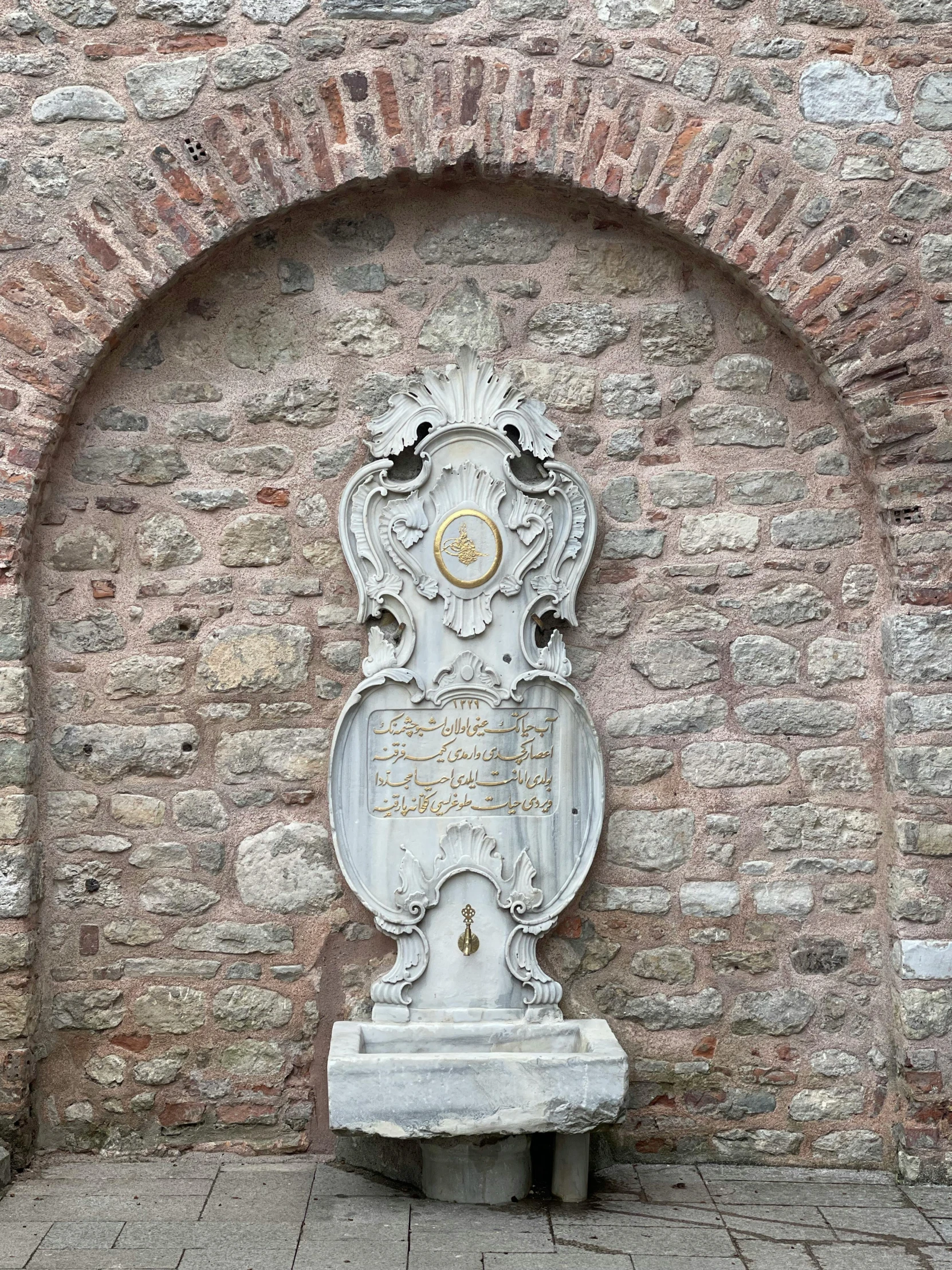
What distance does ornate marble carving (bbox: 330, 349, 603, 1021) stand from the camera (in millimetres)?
3887

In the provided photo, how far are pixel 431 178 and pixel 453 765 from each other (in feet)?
6.00

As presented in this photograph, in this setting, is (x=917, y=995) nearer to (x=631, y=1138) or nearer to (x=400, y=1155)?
(x=631, y=1138)

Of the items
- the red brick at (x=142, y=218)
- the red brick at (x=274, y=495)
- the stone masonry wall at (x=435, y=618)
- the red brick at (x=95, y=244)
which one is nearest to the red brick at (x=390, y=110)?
the stone masonry wall at (x=435, y=618)

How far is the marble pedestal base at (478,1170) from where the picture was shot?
363cm

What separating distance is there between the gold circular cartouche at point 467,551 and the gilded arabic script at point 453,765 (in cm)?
40

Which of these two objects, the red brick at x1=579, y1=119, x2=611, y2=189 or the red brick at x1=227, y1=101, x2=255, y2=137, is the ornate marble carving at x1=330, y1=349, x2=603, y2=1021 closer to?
the red brick at x1=579, y1=119, x2=611, y2=189

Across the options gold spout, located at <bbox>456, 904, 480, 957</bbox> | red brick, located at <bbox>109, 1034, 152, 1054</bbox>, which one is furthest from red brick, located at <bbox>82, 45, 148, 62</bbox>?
red brick, located at <bbox>109, 1034, 152, 1054</bbox>

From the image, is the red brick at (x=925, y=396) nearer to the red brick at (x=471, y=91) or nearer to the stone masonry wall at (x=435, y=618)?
the stone masonry wall at (x=435, y=618)

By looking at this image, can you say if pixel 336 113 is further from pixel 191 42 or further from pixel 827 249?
pixel 827 249

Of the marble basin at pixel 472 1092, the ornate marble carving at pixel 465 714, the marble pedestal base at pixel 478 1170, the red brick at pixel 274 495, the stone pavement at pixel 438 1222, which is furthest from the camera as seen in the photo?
the red brick at pixel 274 495

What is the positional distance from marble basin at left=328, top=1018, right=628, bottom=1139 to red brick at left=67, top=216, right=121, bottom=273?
2.42 m

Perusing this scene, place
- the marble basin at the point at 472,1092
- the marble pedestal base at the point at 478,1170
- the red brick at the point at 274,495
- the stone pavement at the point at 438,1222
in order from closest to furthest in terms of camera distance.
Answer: the stone pavement at the point at 438,1222
the marble basin at the point at 472,1092
the marble pedestal base at the point at 478,1170
the red brick at the point at 274,495

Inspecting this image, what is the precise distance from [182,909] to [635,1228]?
1.64 metres

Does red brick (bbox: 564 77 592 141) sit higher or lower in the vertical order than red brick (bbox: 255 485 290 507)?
higher
